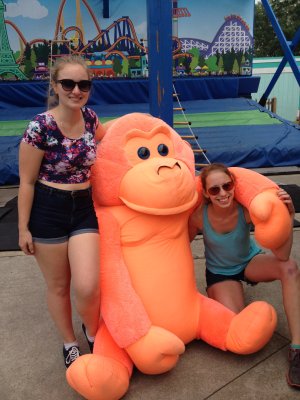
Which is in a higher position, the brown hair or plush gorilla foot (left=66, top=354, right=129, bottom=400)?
the brown hair

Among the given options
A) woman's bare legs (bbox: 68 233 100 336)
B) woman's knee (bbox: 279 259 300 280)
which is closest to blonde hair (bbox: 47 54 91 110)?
woman's bare legs (bbox: 68 233 100 336)

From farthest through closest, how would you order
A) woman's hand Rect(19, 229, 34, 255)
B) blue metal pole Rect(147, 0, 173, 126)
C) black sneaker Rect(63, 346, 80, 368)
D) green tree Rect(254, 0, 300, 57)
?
green tree Rect(254, 0, 300, 57) → blue metal pole Rect(147, 0, 173, 126) → black sneaker Rect(63, 346, 80, 368) → woman's hand Rect(19, 229, 34, 255)

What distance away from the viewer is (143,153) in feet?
7.41

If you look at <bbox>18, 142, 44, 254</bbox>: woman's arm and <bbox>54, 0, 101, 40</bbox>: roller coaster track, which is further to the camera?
<bbox>54, 0, 101, 40</bbox>: roller coaster track

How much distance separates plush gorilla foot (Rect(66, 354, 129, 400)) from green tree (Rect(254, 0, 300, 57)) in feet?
100

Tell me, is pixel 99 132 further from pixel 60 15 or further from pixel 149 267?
pixel 60 15

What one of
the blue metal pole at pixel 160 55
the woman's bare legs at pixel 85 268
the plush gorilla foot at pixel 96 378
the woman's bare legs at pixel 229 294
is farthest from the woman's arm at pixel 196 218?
the blue metal pole at pixel 160 55

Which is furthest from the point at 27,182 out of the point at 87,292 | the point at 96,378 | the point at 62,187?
the point at 96,378

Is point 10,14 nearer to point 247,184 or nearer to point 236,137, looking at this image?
point 236,137

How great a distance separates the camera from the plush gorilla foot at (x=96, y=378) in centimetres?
183

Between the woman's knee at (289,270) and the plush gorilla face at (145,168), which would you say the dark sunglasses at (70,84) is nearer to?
the plush gorilla face at (145,168)

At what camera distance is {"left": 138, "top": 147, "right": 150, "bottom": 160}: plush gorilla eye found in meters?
2.25

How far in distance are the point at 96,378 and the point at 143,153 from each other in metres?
1.16

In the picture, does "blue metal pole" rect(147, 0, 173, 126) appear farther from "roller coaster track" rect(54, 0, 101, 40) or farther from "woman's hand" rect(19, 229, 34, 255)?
"roller coaster track" rect(54, 0, 101, 40)
